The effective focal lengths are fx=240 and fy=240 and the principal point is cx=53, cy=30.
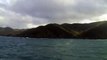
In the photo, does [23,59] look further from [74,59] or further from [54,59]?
[74,59]

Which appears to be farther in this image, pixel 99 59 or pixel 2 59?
pixel 99 59

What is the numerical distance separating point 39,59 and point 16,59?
4461 mm

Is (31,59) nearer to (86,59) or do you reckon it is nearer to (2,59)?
(2,59)

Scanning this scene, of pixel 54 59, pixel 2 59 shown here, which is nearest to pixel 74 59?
pixel 54 59

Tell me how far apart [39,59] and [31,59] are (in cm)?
156

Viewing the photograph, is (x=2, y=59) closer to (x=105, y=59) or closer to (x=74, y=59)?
(x=74, y=59)

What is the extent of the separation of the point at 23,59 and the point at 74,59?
10.2m

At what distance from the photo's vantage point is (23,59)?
46.7 m

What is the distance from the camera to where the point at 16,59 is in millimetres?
46594

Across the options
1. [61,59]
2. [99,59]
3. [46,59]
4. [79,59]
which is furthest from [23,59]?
[99,59]

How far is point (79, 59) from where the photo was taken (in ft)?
159

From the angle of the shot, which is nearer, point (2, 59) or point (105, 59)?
point (2, 59)

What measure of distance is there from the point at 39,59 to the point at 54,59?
9.74 ft

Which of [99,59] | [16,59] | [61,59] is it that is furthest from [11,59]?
[99,59]
